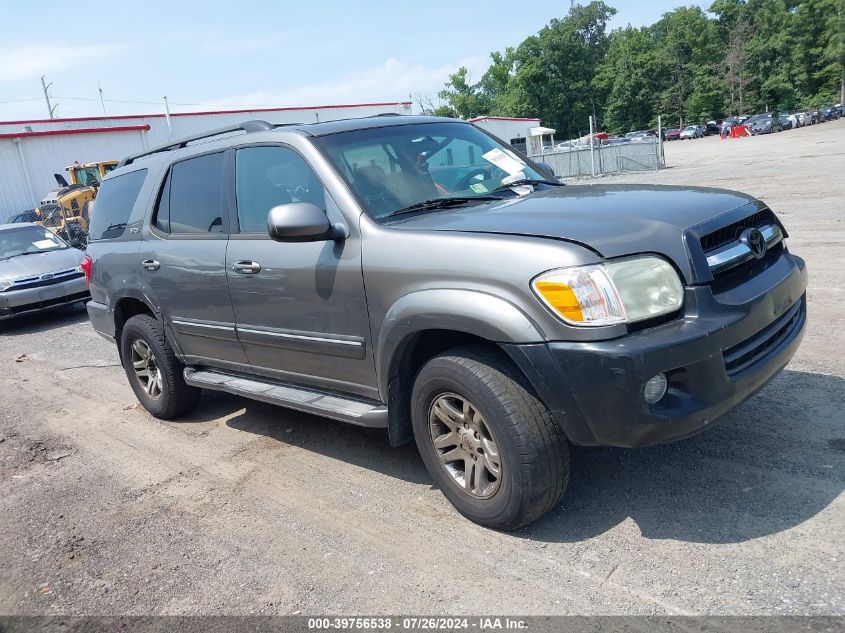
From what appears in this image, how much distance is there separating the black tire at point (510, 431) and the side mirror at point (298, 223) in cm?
89

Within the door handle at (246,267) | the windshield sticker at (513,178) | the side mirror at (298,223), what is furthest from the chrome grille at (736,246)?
the door handle at (246,267)

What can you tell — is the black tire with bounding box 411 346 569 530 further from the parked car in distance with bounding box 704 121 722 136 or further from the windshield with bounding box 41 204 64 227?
the parked car in distance with bounding box 704 121 722 136

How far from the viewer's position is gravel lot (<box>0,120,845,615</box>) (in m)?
2.76

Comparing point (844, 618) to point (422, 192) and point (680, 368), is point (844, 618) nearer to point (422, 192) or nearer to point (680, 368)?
point (680, 368)

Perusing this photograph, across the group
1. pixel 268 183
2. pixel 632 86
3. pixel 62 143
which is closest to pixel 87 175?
pixel 62 143

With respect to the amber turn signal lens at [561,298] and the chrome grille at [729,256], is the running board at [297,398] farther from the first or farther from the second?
the chrome grille at [729,256]

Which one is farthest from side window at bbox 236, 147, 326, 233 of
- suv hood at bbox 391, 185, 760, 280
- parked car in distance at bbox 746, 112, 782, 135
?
parked car in distance at bbox 746, 112, 782, 135

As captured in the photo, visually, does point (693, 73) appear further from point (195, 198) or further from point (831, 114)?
point (195, 198)

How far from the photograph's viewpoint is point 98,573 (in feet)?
11.0

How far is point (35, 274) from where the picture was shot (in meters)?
10.5

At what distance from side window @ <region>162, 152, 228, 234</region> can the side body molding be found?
1584mm

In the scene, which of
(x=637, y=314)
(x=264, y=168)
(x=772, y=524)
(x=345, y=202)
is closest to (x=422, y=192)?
(x=345, y=202)

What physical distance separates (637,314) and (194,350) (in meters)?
3.27

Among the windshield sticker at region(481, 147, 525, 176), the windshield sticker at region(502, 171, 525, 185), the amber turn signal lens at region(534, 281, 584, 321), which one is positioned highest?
the windshield sticker at region(481, 147, 525, 176)
